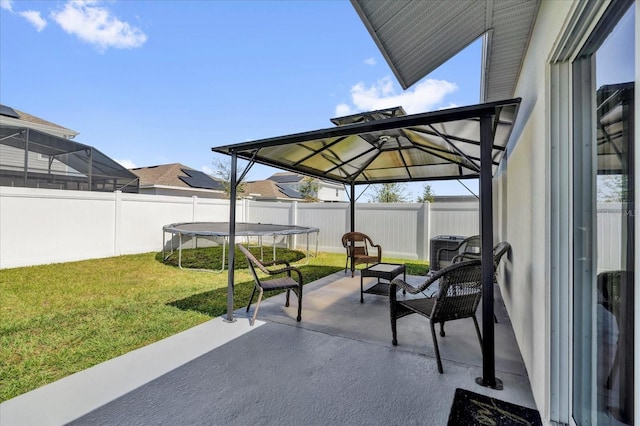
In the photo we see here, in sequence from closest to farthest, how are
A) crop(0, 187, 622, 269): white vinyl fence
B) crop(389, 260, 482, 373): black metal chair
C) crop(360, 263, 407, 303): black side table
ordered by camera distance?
crop(389, 260, 482, 373): black metal chair
crop(360, 263, 407, 303): black side table
crop(0, 187, 622, 269): white vinyl fence

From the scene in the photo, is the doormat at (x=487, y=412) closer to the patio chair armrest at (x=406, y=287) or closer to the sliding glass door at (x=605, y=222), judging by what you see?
the sliding glass door at (x=605, y=222)

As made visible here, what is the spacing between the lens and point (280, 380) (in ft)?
8.02

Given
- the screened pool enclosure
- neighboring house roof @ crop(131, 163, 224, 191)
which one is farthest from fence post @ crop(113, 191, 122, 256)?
neighboring house roof @ crop(131, 163, 224, 191)

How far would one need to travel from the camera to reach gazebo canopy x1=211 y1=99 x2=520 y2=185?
2861 millimetres

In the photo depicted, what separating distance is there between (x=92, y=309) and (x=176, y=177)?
15258mm

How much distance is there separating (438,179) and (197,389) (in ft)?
20.9

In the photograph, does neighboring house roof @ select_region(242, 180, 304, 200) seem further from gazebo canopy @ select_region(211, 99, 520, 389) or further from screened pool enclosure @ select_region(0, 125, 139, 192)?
gazebo canopy @ select_region(211, 99, 520, 389)

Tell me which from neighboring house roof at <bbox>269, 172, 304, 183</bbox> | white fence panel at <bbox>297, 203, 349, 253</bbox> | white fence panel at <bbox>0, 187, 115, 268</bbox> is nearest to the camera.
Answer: white fence panel at <bbox>0, 187, 115, 268</bbox>

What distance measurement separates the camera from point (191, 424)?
6.36 ft

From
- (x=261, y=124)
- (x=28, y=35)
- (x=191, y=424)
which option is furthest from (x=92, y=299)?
(x=261, y=124)

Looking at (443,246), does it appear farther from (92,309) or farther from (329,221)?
(92,309)

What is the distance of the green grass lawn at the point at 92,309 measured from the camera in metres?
2.79

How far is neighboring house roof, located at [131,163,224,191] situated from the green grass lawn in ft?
34.0

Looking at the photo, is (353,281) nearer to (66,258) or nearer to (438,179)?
(438,179)
